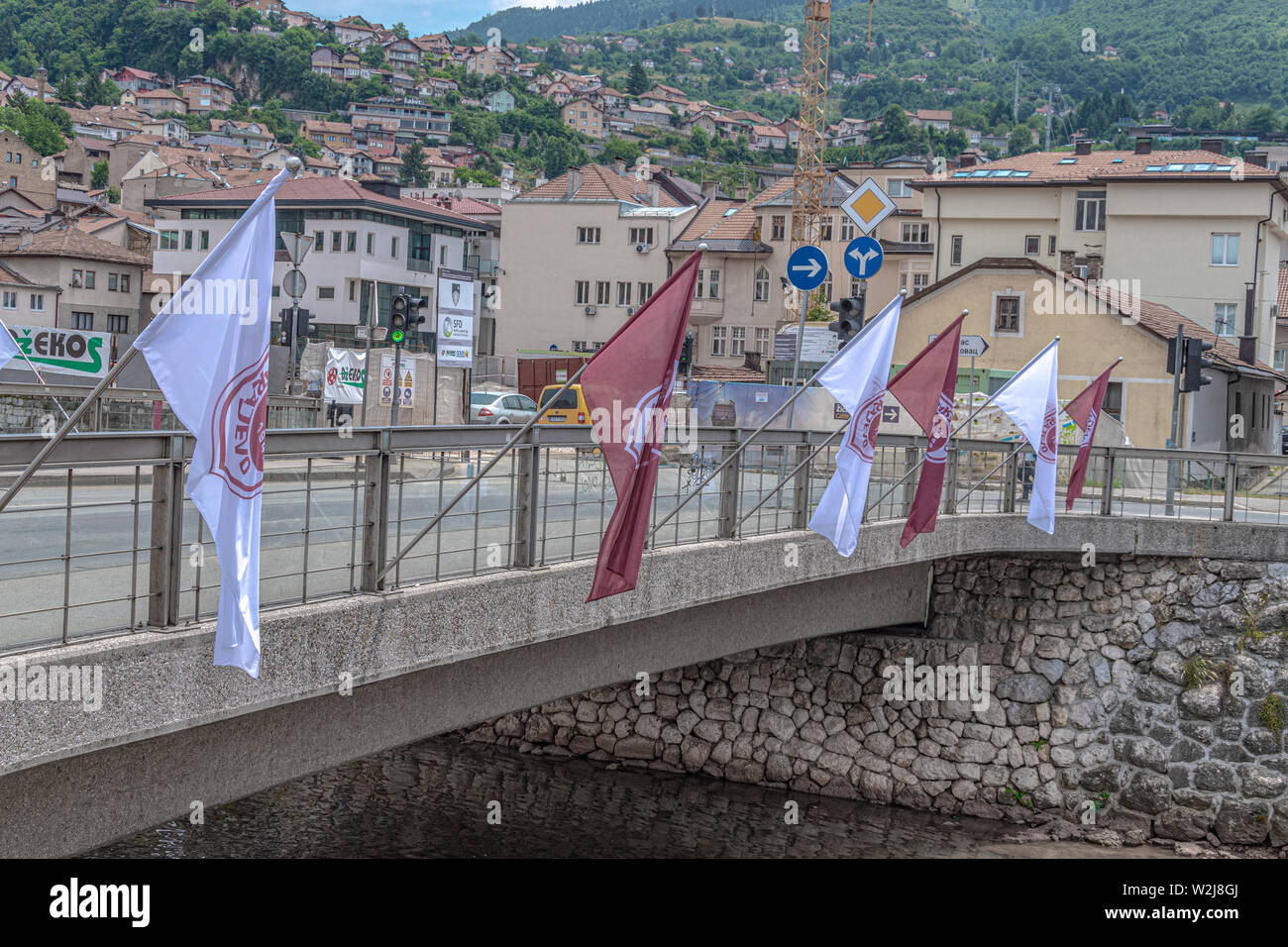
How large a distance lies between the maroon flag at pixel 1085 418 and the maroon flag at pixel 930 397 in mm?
4588

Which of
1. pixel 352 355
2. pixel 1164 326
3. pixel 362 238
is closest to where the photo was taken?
pixel 352 355

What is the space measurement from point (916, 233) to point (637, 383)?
6129 cm

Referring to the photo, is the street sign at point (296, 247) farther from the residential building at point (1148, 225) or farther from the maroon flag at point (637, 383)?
the residential building at point (1148, 225)

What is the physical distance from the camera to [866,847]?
16.4 m

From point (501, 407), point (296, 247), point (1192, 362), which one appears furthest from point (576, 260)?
point (1192, 362)

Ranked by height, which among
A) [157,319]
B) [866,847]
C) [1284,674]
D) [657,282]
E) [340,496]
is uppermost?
[657,282]

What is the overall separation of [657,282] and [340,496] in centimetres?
6243

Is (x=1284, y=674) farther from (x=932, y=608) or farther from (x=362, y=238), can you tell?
(x=362, y=238)

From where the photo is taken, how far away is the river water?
49.4 feet

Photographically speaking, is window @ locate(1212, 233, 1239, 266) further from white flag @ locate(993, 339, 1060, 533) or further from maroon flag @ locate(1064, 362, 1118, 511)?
white flag @ locate(993, 339, 1060, 533)

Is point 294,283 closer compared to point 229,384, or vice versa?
point 229,384

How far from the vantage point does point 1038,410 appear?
15258 millimetres

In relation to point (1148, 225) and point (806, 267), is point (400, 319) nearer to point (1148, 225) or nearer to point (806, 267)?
point (806, 267)

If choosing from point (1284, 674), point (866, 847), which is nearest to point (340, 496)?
point (866, 847)
